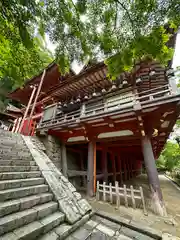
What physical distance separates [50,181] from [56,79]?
11.2m

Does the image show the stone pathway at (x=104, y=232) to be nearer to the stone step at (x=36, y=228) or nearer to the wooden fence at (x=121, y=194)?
the stone step at (x=36, y=228)

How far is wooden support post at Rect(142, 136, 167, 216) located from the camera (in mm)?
4355

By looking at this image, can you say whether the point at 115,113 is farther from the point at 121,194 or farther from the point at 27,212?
the point at 27,212

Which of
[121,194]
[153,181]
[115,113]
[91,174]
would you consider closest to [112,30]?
[115,113]

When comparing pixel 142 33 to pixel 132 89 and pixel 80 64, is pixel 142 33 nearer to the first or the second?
pixel 80 64

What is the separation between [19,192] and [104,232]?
1.90 m

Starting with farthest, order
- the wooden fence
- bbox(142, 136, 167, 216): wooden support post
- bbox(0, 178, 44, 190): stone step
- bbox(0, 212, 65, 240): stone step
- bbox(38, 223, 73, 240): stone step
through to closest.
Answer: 1. the wooden fence
2. bbox(142, 136, 167, 216): wooden support post
3. bbox(0, 178, 44, 190): stone step
4. bbox(38, 223, 73, 240): stone step
5. bbox(0, 212, 65, 240): stone step

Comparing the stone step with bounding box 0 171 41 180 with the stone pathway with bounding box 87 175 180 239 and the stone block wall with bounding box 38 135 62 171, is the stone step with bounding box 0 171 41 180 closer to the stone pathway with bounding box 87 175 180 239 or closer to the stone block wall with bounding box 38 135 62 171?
the stone pathway with bounding box 87 175 180 239

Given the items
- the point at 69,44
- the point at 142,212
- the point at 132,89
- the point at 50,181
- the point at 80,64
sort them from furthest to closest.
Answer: the point at 132,89 → the point at 142,212 → the point at 50,181 → the point at 80,64 → the point at 69,44

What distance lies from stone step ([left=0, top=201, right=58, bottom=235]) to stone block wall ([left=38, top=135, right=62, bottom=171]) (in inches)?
202

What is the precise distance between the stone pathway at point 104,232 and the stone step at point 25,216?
0.65m

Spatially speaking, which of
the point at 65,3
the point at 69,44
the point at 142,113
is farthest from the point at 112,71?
the point at 142,113

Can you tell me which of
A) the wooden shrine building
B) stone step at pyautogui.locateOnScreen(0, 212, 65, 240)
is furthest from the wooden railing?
stone step at pyautogui.locateOnScreen(0, 212, 65, 240)

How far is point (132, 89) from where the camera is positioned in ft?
20.5
